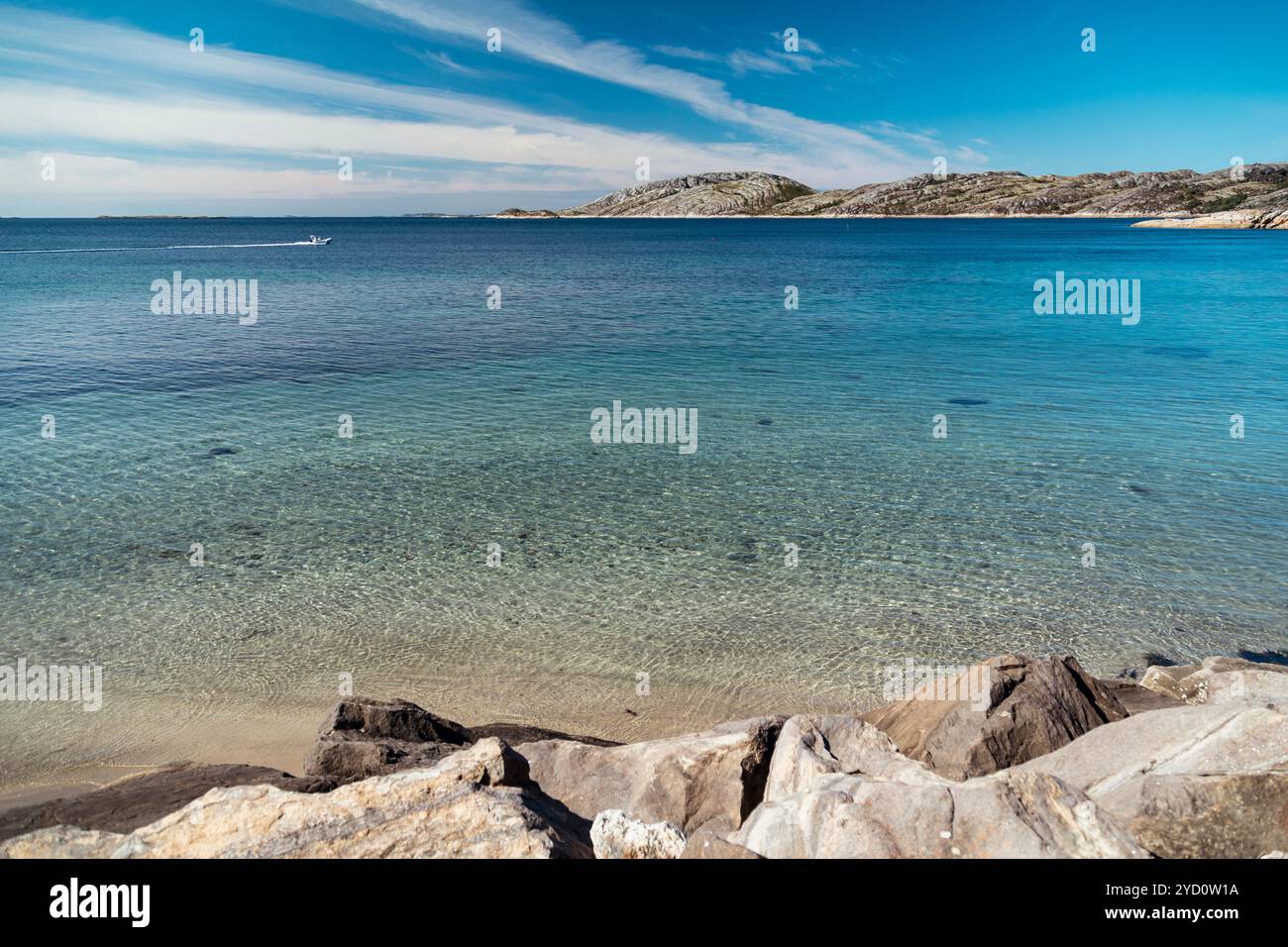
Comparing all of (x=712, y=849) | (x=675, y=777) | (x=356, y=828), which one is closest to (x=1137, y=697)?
(x=675, y=777)

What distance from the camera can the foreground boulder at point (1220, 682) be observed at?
10.8 meters

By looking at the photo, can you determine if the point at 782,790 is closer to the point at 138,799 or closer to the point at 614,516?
the point at 138,799

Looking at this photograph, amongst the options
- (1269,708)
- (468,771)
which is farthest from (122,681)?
(1269,708)

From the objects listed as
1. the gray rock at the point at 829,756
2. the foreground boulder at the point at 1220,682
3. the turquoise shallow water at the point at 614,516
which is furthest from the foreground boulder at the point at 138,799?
the foreground boulder at the point at 1220,682

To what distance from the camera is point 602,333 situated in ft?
157

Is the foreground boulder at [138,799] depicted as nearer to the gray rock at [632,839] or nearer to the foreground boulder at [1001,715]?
the gray rock at [632,839]

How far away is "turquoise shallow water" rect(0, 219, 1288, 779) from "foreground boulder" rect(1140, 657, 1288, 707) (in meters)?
1.45

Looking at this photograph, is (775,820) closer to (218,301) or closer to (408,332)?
(408,332)

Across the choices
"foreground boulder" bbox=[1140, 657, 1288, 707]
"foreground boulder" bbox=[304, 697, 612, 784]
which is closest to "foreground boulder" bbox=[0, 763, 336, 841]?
"foreground boulder" bbox=[304, 697, 612, 784]

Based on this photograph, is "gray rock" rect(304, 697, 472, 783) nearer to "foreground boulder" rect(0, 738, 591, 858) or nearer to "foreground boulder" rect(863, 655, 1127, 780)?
"foreground boulder" rect(0, 738, 591, 858)

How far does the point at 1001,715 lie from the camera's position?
31.9ft

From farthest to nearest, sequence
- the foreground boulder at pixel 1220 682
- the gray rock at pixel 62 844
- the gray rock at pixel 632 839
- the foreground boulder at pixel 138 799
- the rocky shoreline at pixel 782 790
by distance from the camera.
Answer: the foreground boulder at pixel 1220 682, the foreground boulder at pixel 138 799, the gray rock at pixel 632 839, the gray rock at pixel 62 844, the rocky shoreline at pixel 782 790

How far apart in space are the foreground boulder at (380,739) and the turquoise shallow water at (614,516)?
232 cm
